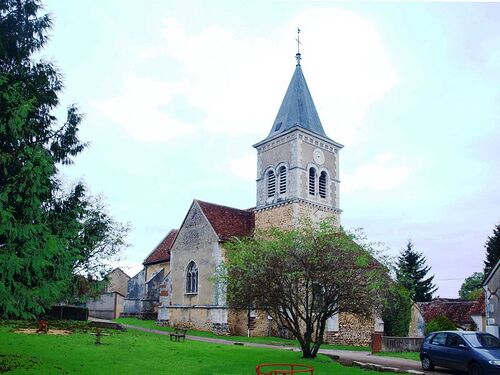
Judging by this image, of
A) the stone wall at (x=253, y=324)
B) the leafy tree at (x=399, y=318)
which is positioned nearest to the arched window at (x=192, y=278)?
the stone wall at (x=253, y=324)

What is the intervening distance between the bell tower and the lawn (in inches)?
605

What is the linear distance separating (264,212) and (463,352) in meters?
22.2

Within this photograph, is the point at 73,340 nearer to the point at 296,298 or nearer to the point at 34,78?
the point at 296,298

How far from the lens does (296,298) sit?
768 inches

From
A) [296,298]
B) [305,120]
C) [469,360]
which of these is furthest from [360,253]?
[305,120]

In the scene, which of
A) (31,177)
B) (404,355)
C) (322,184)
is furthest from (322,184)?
(31,177)

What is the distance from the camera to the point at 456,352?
627 inches

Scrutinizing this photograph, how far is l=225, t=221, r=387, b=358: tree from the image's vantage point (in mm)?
18625

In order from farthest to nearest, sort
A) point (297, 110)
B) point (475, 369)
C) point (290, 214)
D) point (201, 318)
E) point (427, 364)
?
point (297, 110)
point (290, 214)
point (201, 318)
point (427, 364)
point (475, 369)

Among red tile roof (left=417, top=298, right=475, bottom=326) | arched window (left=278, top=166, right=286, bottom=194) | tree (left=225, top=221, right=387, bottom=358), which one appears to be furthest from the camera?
red tile roof (left=417, top=298, right=475, bottom=326)

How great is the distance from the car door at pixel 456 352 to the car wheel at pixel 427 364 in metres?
0.89

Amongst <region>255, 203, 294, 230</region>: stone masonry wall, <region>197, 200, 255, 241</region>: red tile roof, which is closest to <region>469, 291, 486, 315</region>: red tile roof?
<region>255, 203, 294, 230</region>: stone masonry wall

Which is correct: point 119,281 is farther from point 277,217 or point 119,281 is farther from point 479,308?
point 479,308

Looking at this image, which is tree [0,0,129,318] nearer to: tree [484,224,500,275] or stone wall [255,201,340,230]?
stone wall [255,201,340,230]
